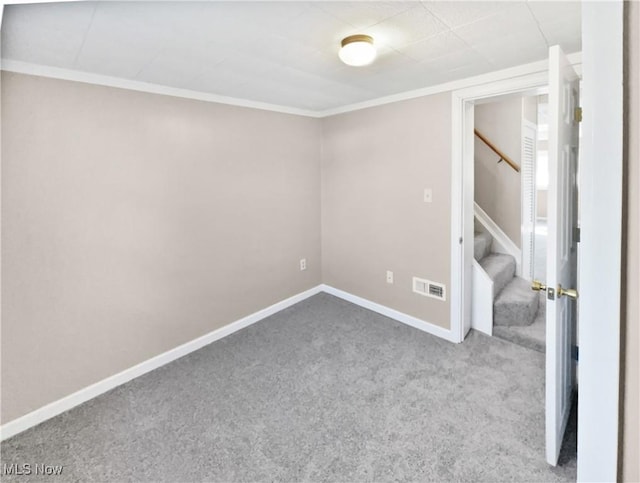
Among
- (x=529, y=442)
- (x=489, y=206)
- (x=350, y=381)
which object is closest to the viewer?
(x=529, y=442)

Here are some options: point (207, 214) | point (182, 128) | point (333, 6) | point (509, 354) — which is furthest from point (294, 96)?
point (509, 354)

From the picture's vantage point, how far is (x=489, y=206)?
12.6ft

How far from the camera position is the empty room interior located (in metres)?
1.36

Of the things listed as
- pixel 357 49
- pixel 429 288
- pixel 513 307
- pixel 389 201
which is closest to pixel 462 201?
pixel 389 201

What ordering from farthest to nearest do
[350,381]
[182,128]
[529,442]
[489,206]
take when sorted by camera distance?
[489,206] < [182,128] < [350,381] < [529,442]

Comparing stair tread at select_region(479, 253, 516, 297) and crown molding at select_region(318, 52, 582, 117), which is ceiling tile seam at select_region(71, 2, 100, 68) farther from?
stair tread at select_region(479, 253, 516, 297)

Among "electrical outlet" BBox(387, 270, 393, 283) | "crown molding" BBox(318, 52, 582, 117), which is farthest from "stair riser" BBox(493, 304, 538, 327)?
"crown molding" BBox(318, 52, 582, 117)

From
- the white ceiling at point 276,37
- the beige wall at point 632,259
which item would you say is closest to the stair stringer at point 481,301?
the white ceiling at point 276,37

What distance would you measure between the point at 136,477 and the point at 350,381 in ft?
4.46

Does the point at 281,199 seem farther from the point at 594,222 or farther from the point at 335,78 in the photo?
the point at 594,222

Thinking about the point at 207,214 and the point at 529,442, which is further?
the point at 207,214

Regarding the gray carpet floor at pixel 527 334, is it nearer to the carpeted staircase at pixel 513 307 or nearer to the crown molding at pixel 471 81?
the carpeted staircase at pixel 513 307

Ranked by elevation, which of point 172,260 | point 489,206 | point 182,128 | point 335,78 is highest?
point 335,78

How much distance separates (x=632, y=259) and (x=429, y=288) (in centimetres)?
267
